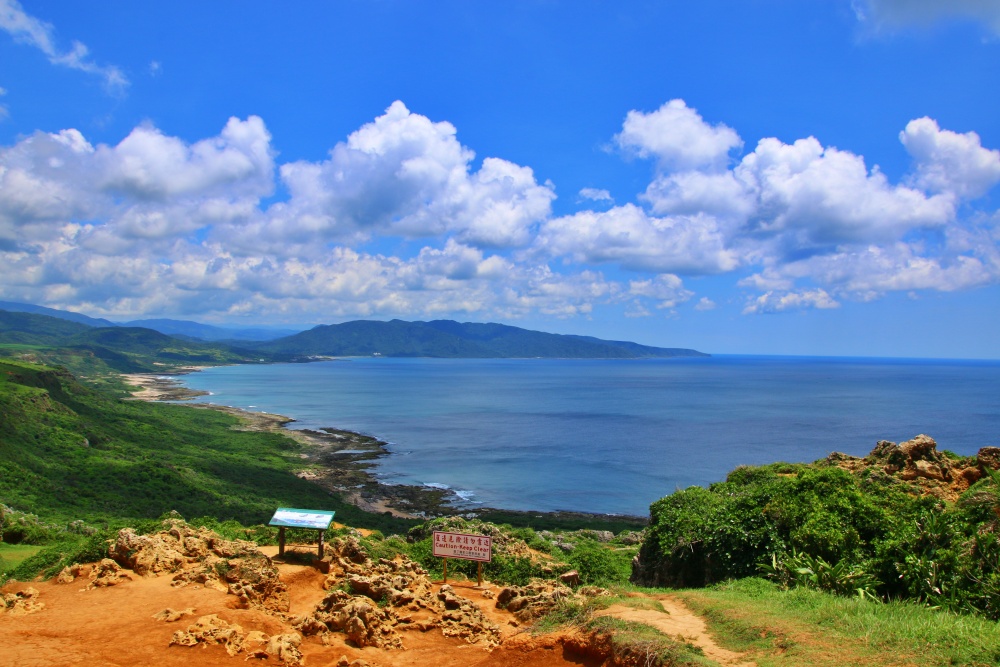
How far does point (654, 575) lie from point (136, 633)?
1541 cm

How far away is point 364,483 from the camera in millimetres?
62906

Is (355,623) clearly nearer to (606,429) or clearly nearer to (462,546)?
(462,546)

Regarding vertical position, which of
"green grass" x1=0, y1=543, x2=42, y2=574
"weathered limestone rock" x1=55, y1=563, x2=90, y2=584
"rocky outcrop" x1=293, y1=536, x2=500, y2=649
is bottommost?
"green grass" x1=0, y1=543, x2=42, y2=574

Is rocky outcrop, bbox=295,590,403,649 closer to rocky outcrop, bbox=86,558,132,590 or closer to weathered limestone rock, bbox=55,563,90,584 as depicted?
rocky outcrop, bbox=86,558,132,590

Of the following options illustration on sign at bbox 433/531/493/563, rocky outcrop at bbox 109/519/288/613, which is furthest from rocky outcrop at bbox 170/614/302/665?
illustration on sign at bbox 433/531/493/563

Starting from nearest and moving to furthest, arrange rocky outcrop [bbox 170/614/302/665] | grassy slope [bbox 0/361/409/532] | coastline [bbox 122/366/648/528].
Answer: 1. rocky outcrop [bbox 170/614/302/665]
2. grassy slope [bbox 0/361/409/532]
3. coastline [bbox 122/366/648/528]

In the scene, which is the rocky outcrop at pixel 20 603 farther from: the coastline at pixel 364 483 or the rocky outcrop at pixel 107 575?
the coastline at pixel 364 483

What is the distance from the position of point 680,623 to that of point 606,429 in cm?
8541

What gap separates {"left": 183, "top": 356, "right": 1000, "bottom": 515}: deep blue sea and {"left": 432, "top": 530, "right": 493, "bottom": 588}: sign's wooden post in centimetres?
3893

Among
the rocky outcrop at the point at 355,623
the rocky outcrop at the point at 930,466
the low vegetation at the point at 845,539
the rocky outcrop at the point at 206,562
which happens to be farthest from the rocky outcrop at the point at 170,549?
the rocky outcrop at the point at 930,466

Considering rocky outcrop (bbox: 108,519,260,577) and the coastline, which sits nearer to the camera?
rocky outcrop (bbox: 108,519,260,577)

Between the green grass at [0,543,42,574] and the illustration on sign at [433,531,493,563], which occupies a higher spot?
the illustration on sign at [433,531,493,563]

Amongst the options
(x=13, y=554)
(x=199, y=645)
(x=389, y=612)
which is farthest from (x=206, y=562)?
(x=13, y=554)

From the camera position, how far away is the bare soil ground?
11.2m
